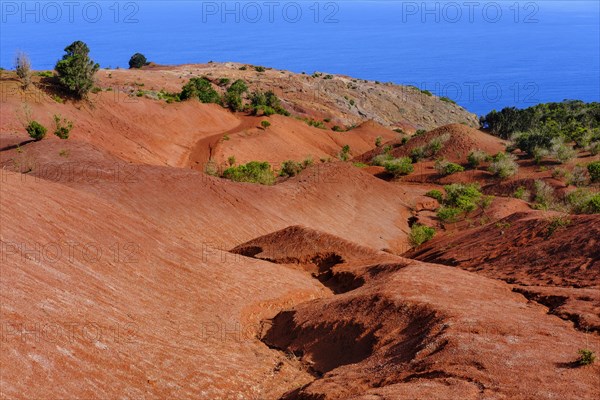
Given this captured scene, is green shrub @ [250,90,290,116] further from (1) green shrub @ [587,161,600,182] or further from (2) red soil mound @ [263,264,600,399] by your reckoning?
(2) red soil mound @ [263,264,600,399]

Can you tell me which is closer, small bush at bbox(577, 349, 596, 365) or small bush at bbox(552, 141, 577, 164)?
small bush at bbox(577, 349, 596, 365)

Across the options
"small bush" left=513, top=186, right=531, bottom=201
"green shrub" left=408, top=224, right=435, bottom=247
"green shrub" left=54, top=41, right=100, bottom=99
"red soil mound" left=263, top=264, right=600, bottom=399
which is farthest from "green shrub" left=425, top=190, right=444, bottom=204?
"green shrub" left=54, top=41, right=100, bottom=99

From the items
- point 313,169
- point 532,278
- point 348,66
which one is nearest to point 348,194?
point 313,169

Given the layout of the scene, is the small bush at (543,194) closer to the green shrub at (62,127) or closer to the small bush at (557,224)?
the small bush at (557,224)

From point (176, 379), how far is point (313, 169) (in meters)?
22.4

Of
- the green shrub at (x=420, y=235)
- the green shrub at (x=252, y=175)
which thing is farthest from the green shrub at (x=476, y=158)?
the green shrub at (x=420, y=235)

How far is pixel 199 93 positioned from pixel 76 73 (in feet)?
49.3

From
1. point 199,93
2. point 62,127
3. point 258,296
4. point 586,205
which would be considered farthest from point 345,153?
point 258,296

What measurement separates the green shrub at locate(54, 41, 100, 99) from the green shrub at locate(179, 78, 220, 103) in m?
11.1

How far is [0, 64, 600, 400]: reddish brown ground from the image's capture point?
343 inches

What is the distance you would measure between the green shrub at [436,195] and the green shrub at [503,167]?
17.7 ft

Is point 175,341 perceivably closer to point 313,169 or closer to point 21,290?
point 21,290

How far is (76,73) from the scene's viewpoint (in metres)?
38.3

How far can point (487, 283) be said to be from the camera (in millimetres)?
13836
